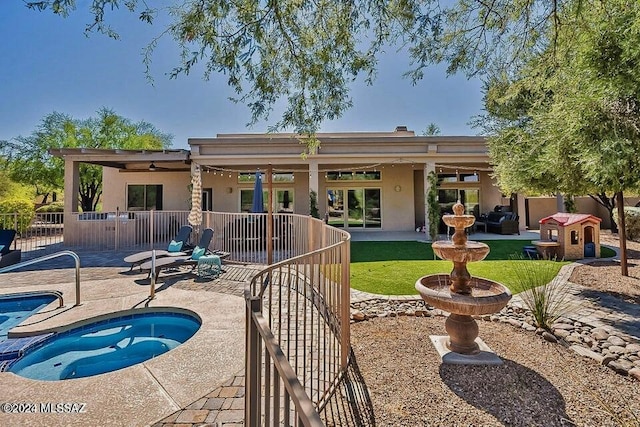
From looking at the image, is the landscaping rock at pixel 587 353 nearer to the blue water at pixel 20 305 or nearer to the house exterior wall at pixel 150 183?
the blue water at pixel 20 305

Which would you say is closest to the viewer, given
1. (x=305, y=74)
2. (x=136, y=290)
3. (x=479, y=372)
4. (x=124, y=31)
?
(x=479, y=372)

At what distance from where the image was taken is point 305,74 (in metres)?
4.84

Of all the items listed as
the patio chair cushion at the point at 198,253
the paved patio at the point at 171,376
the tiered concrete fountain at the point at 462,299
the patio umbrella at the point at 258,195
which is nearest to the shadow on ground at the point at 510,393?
the tiered concrete fountain at the point at 462,299

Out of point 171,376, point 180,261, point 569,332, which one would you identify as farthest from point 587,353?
point 180,261

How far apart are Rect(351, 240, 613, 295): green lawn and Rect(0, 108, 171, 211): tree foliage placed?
19.5 meters

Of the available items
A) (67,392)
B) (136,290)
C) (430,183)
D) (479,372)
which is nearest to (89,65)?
(136,290)

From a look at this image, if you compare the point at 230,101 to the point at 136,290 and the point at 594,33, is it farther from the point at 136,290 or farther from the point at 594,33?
the point at 594,33

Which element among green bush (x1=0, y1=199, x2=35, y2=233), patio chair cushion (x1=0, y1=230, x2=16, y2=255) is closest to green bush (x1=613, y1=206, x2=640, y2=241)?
patio chair cushion (x1=0, y1=230, x2=16, y2=255)

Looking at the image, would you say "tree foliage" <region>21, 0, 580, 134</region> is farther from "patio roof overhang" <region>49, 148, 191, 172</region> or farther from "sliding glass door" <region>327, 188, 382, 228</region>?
"sliding glass door" <region>327, 188, 382, 228</region>

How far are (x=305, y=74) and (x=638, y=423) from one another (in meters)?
5.32

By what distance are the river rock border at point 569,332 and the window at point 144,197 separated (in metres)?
14.2

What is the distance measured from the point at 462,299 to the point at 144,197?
16811 mm

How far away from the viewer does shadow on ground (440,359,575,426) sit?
273cm

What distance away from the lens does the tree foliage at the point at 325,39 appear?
4004 millimetres
